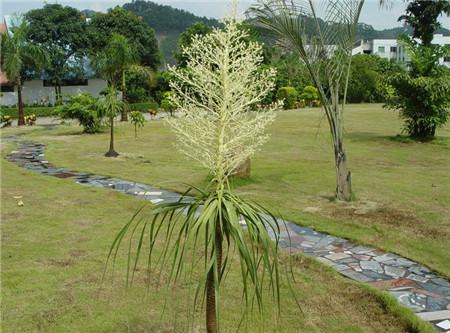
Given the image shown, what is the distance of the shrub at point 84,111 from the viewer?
18.5 m

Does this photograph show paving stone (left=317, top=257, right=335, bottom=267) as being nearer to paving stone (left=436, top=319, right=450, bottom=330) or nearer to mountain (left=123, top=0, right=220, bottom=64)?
paving stone (left=436, top=319, right=450, bottom=330)

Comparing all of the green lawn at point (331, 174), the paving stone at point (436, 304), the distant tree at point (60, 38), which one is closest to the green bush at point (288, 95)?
the green lawn at point (331, 174)

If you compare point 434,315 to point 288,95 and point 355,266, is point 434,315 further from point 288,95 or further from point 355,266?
point 288,95

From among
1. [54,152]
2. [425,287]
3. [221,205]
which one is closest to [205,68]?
[221,205]

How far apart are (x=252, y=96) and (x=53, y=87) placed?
34533 millimetres

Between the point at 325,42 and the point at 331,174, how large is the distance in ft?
11.8

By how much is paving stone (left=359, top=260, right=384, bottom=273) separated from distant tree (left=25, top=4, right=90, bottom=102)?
30113 millimetres

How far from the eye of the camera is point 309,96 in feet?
120

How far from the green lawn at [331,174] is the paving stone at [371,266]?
48cm

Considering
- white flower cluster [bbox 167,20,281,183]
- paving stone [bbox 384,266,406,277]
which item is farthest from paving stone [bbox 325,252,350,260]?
white flower cluster [bbox 167,20,281,183]

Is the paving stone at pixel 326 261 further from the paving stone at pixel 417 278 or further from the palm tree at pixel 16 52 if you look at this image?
the palm tree at pixel 16 52

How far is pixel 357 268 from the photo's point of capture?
5.05 metres

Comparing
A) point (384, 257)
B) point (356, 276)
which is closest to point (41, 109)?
point (384, 257)

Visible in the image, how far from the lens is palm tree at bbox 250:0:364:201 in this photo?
23.3ft
